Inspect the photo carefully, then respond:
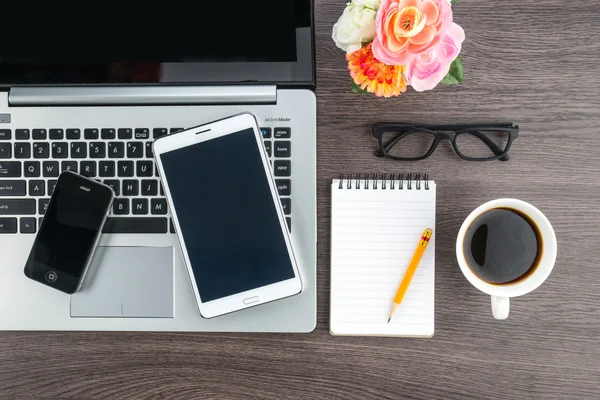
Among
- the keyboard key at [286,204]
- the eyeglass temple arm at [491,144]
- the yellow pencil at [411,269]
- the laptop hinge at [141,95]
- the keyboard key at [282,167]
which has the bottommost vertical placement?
the yellow pencil at [411,269]

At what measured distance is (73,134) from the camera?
0.60 m

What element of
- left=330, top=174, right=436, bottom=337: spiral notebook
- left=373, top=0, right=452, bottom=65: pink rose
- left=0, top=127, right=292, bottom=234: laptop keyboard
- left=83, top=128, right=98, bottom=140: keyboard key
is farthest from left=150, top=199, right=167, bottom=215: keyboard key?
left=373, top=0, right=452, bottom=65: pink rose

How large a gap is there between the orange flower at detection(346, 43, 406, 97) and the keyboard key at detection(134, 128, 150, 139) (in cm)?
26

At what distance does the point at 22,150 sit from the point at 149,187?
6.4 inches

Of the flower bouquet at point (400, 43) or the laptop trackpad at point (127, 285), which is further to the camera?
the laptop trackpad at point (127, 285)

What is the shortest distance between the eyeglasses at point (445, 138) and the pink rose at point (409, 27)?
0.44 ft

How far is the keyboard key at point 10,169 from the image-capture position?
598 mm

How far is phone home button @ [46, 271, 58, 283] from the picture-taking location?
594 millimetres

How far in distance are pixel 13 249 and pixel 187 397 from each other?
0.28m

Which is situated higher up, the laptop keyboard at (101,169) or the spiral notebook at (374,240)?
the laptop keyboard at (101,169)

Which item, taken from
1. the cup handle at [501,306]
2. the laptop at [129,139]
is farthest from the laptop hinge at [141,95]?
the cup handle at [501,306]

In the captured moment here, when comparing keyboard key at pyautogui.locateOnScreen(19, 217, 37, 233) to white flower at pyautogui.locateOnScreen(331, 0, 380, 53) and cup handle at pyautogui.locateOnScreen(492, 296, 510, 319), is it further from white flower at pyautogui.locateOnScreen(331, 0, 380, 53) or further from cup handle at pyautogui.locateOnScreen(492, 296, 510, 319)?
cup handle at pyautogui.locateOnScreen(492, 296, 510, 319)

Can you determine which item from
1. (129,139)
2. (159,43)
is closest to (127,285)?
(129,139)

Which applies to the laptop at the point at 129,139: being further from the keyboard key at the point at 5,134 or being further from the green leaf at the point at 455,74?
the green leaf at the point at 455,74
